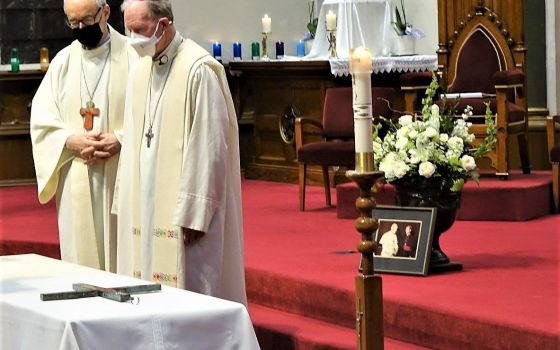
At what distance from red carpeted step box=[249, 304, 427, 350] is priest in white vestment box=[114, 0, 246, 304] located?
0.44 m

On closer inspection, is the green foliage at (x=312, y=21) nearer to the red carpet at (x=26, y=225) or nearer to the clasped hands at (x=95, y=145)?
the red carpet at (x=26, y=225)

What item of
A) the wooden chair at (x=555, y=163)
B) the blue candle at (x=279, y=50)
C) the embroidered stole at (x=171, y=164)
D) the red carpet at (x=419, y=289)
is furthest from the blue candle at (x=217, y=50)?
the embroidered stole at (x=171, y=164)

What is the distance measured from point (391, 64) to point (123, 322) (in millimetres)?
6509

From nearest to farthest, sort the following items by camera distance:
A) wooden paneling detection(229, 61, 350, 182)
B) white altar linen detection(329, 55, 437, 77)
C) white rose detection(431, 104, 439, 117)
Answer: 1. white rose detection(431, 104, 439, 117)
2. white altar linen detection(329, 55, 437, 77)
3. wooden paneling detection(229, 61, 350, 182)

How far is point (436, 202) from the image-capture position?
6012 mm

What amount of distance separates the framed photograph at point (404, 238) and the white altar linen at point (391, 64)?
379 cm

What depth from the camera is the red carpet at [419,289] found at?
5008 mm

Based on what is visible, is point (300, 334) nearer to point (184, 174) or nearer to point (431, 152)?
point (184, 174)

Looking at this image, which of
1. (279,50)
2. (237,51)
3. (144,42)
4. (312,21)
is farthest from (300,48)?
(144,42)

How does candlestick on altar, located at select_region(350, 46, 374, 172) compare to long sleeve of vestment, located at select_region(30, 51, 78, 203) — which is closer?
candlestick on altar, located at select_region(350, 46, 374, 172)

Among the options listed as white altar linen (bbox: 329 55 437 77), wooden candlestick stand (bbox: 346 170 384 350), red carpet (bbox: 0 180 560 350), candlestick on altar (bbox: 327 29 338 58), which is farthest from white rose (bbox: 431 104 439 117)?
candlestick on altar (bbox: 327 29 338 58)

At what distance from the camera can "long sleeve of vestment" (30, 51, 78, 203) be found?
5.79 m

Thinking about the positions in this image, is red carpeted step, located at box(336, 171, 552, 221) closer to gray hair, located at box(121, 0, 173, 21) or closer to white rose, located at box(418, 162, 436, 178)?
white rose, located at box(418, 162, 436, 178)

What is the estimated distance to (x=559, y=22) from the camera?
Result: 32.1 ft
